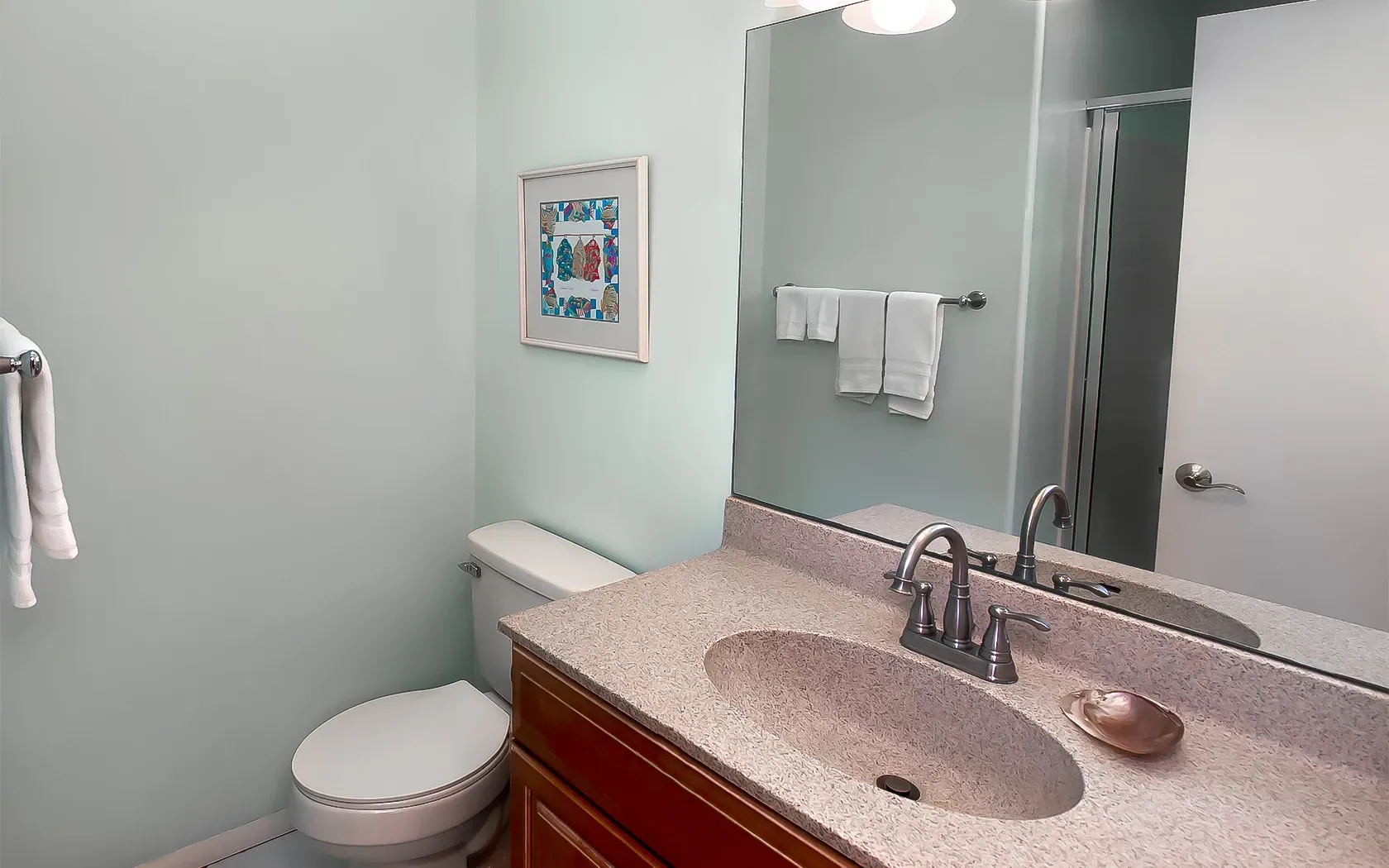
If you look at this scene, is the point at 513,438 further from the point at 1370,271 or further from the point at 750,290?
the point at 1370,271

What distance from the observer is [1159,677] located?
3.48 ft

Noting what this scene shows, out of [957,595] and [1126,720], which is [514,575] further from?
[1126,720]

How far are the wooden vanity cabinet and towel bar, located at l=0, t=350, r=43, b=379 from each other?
2.70 ft

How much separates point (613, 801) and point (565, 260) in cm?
124

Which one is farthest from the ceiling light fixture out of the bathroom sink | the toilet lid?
the toilet lid

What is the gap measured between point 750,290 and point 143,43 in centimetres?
130

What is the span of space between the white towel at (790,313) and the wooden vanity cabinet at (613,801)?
2.34 ft

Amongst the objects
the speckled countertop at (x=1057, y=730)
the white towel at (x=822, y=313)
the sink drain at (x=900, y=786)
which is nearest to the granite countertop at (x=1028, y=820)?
the speckled countertop at (x=1057, y=730)

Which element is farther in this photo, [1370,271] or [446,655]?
[446,655]

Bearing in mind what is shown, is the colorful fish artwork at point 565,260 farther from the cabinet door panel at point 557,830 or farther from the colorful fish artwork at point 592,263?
the cabinet door panel at point 557,830

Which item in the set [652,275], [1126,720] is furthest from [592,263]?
[1126,720]

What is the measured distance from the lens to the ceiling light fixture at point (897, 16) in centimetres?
129

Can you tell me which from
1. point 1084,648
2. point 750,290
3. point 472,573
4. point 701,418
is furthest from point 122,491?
point 1084,648

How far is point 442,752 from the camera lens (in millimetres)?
1702
